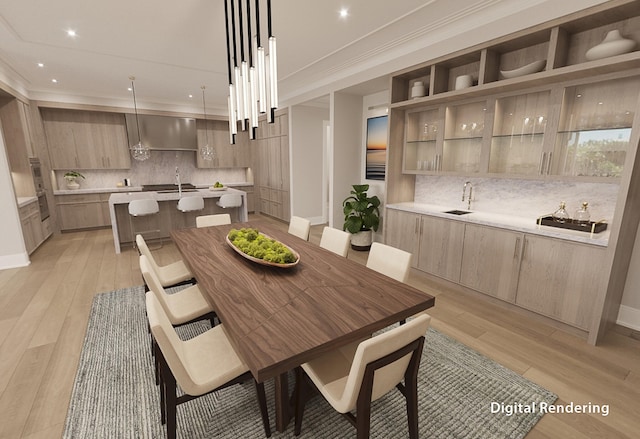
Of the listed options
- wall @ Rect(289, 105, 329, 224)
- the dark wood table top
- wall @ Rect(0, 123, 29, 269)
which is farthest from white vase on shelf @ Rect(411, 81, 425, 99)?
wall @ Rect(0, 123, 29, 269)

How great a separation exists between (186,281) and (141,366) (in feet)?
2.38

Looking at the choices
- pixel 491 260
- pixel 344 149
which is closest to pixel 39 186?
pixel 344 149

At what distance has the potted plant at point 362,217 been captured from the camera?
4551 millimetres

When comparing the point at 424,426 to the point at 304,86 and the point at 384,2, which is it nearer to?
the point at 384,2

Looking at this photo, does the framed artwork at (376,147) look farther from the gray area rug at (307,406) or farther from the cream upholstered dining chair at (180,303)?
the cream upholstered dining chair at (180,303)

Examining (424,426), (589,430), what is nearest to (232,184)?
(424,426)

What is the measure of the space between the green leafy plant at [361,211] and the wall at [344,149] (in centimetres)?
39

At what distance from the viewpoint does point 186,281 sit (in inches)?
104

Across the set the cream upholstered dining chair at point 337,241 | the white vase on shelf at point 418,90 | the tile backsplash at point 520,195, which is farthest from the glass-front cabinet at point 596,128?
the cream upholstered dining chair at point 337,241

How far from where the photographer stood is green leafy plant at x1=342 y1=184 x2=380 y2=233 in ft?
14.9

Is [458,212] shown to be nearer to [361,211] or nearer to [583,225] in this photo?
[583,225]

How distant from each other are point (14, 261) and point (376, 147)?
5591 mm

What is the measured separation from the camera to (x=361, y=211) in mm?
4574


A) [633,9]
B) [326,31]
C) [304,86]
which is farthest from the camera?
[304,86]
